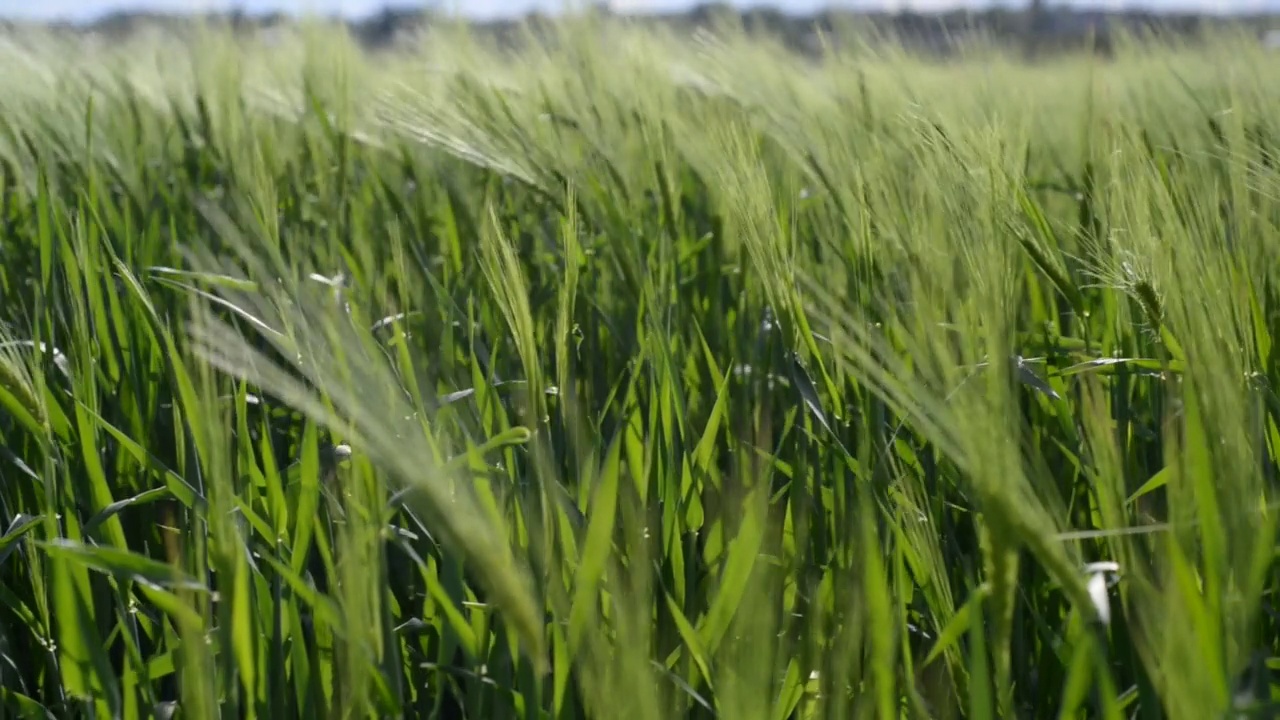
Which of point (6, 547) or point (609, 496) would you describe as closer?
point (609, 496)

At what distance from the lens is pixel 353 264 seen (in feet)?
4.34

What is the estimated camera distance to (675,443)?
0.85m

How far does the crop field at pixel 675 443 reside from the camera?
20.8 inches

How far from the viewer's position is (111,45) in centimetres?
234

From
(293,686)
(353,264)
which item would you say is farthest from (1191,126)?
(293,686)

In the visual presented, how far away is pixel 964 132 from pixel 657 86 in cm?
61

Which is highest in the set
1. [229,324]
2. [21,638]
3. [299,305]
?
[299,305]

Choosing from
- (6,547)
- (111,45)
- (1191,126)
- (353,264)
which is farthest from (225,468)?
(111,45)

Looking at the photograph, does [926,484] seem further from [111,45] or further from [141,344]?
[111,45]

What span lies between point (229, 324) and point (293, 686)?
600 millimetres

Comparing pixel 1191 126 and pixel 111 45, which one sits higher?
pixel 111 45

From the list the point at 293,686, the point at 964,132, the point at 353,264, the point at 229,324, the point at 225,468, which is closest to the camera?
the point at 225,468

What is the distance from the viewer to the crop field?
1.73ft

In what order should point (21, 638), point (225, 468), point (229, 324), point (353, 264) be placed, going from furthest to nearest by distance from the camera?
point (353, 264), point (229, 324), point (21, 638), point (225, 468)
